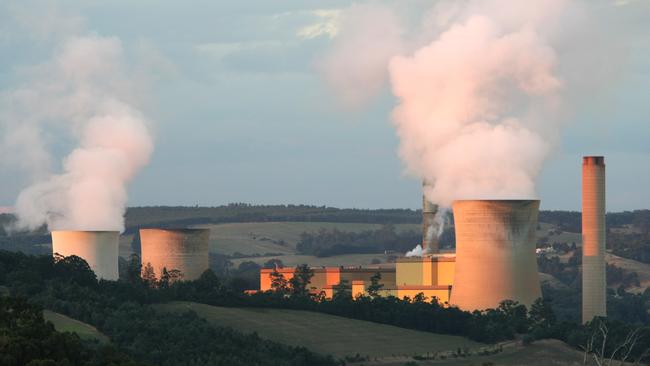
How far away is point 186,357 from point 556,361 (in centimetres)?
2534

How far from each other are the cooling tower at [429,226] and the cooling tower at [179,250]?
1747cm

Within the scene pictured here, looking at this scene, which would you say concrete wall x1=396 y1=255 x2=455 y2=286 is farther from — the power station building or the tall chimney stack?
the tall chimney stack

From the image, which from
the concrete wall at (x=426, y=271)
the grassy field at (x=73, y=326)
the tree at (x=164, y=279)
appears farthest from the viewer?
the concrete wall at (x=426, y=271)

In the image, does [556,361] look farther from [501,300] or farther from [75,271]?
[75,271]

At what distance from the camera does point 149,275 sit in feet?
356

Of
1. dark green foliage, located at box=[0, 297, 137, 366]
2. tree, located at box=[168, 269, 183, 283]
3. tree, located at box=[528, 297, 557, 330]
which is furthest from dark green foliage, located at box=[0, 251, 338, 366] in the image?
dark green foliage, located at box=[0, 297, 137, 366]

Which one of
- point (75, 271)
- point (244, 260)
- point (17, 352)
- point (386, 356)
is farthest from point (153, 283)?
point (244, 260)

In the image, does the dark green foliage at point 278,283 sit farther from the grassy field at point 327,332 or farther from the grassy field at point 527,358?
the grassy field at point 527,358

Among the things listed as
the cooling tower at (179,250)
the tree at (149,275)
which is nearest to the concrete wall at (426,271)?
the cooling tower at (179,250)

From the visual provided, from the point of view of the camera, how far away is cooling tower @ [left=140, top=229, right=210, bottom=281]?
350 feet

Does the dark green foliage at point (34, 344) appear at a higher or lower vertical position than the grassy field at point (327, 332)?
higher

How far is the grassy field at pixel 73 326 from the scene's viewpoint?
82244 mm

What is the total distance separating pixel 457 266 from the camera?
95.7 metres

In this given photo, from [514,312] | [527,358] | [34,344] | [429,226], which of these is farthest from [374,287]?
[34,344]
